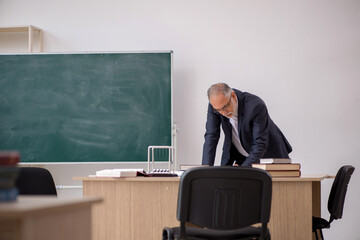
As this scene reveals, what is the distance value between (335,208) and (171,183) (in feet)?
4.14

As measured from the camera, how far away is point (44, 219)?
4.25 feet

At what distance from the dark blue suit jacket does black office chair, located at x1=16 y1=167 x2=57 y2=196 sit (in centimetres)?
136

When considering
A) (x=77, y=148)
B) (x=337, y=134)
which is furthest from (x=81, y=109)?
(x=337, y=134)

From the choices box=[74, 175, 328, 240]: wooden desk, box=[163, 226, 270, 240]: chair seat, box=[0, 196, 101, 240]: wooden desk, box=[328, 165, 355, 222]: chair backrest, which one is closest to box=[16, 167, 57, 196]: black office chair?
box=[74, 175, 328, 240]: wooden desk

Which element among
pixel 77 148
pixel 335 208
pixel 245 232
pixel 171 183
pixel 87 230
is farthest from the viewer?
pixel 77 148

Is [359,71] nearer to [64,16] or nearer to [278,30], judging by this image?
[278,30]

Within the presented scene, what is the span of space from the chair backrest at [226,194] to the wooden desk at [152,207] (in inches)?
22.5

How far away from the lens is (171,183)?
290cm

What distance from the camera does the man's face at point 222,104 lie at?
344 centimetres

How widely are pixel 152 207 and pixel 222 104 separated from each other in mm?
948

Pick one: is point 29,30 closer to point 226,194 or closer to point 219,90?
point 219,90

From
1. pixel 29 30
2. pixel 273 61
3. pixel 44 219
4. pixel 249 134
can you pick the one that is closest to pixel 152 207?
pixel 249 134

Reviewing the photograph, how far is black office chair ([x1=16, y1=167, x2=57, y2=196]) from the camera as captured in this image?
256 centimetres

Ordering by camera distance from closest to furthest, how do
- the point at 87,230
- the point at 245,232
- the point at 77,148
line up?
the point at 87,230
the point at 245,232
the point at 77,148
